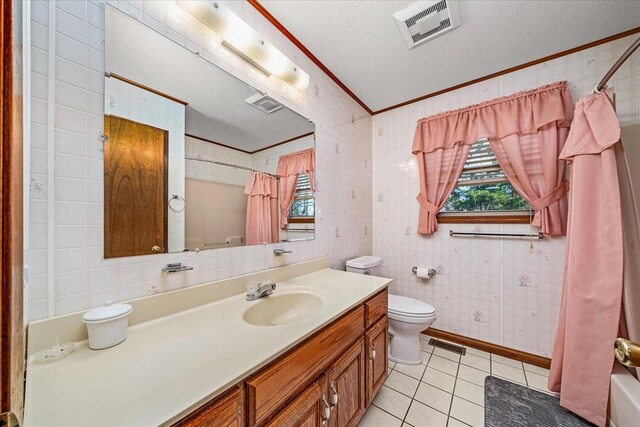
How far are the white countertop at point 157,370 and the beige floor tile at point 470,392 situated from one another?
4.02 ft

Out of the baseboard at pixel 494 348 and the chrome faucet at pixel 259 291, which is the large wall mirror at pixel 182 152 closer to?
the chrome faucet at pixel 259 291

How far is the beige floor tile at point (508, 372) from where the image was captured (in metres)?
1.63

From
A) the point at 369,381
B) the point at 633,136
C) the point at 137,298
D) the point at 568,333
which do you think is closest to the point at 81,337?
the point at 137,298

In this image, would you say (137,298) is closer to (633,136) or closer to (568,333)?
(568,333)

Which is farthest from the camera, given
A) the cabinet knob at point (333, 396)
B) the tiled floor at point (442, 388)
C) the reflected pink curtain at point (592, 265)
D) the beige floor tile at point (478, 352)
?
the beige floor tile at point (478, 352)

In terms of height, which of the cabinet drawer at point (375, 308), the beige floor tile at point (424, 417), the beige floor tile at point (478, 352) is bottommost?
the beige floor tile at point (424, 417)

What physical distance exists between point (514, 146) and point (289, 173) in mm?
1722

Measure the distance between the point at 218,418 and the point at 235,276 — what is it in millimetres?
693

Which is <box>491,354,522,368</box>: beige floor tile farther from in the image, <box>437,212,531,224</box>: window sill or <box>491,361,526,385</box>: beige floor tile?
<box>437,212,531,224</box>: window sill

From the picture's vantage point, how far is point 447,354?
6.34 ft

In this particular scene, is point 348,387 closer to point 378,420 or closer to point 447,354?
point 378,420

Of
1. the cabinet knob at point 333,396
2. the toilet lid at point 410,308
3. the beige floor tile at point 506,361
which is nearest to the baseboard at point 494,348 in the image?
the beige floor tile at point 506,361

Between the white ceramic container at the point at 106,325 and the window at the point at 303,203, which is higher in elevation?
the window at the point at 303,203

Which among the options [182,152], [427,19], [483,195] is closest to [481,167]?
[483,195]
